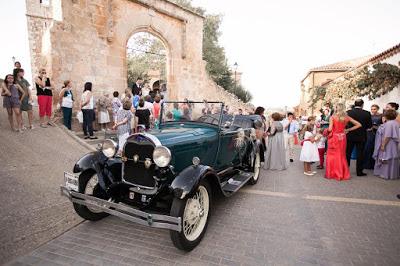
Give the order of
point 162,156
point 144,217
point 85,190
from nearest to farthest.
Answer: point 144,217 → point 162,156 → point 85,190

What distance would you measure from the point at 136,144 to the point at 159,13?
1036 cm

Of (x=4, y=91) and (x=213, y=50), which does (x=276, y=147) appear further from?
(x=213, y=50)

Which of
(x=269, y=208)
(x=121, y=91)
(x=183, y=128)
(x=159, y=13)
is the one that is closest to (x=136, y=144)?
(x=183, y=128)

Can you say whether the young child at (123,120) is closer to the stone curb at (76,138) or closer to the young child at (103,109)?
the stone curb at (76,138)

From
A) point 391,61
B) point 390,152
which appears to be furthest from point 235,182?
point 391,61

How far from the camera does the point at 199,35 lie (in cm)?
1402

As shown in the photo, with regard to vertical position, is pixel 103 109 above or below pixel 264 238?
above

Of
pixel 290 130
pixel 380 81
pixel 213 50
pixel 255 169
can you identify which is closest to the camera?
pixel 255 169

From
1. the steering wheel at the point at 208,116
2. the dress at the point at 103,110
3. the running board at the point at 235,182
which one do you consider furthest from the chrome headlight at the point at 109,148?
the dress at the point at 103,110

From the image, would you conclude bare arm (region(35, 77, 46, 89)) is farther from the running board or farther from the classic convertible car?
the running board

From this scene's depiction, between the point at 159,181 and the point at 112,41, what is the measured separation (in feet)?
27.9

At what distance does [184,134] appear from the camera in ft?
12.2

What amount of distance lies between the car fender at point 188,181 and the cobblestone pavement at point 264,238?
74 cm

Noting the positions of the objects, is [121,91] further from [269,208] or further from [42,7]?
[42,7]
